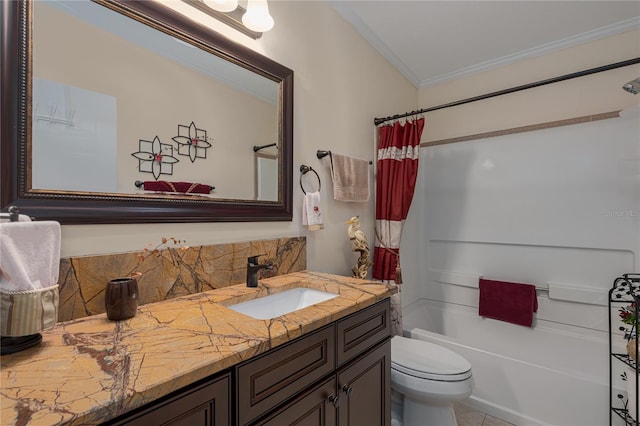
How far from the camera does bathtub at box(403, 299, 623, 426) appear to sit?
1689 mm

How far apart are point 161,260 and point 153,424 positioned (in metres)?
0.62

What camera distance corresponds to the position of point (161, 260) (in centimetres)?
106

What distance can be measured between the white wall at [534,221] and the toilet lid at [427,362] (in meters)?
0.41

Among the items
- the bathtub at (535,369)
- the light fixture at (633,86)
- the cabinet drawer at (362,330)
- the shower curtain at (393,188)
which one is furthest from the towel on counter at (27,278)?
the light fixture at (633,86)

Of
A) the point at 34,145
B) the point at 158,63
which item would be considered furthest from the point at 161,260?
the point at 158,63

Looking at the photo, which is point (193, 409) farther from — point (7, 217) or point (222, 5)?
point (222, 5)

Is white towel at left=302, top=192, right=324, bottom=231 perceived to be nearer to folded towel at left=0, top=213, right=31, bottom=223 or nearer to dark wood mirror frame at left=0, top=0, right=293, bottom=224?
dark wood mirror frame at left=0, top=0, right=293, bottom=224

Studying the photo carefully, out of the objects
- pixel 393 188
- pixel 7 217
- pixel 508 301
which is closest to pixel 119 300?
pixel 7 217

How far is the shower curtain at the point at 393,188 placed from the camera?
2.05 m

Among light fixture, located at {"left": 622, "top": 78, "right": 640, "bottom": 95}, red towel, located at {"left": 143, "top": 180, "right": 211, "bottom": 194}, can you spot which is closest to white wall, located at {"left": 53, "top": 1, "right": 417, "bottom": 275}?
red towel, located at {"left": 143, "top": 180, "right": 211, "bottom": 194}

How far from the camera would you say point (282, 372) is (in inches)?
31.6

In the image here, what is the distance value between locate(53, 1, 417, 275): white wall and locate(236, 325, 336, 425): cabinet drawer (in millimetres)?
615

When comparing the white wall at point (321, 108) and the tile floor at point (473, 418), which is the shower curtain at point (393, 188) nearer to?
the white wall at point (321, 108)

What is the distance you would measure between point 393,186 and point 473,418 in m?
1.62
